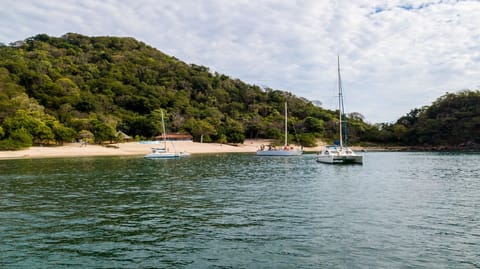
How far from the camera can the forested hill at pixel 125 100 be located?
80.2 m

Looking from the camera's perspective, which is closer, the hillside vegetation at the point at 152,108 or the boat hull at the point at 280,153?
the boat hull at the point at 280,153

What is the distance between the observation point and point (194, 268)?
396 inches

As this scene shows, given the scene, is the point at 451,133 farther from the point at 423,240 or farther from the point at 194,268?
the point at 194,268

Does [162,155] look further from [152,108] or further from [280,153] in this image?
[152,108]

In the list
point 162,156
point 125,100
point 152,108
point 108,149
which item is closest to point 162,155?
point 162,156

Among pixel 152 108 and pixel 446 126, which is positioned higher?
pixel 152 108

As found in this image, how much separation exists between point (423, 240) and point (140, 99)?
116 metres

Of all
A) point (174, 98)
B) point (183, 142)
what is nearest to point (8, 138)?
point (183, 142)

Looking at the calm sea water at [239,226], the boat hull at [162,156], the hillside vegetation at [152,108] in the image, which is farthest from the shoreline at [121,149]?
the calm sea water at [239,226]

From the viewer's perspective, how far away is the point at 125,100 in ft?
397

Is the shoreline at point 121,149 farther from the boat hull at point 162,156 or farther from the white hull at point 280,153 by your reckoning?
the white hull at point 280,153

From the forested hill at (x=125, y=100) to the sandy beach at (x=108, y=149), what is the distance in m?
2.39

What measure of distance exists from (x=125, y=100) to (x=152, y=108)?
407 inches

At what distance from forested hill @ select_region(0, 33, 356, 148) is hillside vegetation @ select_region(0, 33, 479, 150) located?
0.29 m
